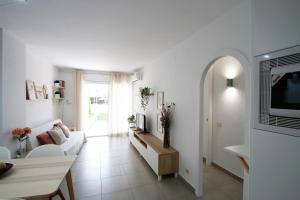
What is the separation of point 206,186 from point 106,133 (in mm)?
4424

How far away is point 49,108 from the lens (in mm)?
4332

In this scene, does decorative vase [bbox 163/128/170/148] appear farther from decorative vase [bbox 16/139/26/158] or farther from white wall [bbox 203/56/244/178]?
decorative vase [bbox 16/139/26/158]

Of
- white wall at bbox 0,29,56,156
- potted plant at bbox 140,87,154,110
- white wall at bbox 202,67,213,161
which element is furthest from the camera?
potted plant at bbox 140,87,154,110

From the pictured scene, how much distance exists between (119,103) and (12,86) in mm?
3606

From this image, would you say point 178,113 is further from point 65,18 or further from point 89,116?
point 89,116

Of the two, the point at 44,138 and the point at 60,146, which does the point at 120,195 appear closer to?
the point at 60,146

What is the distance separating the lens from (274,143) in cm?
83

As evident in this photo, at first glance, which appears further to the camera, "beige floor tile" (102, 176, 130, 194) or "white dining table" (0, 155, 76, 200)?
"beige floor tile" (102, 176, 130, 194)

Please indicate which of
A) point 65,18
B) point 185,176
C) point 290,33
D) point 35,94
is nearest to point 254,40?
point 290,33

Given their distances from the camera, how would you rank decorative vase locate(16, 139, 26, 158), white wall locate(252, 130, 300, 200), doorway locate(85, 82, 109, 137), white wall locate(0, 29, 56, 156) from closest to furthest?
1. white wall locate(252, 130, 300, 200)
2. white wall locate(0, 29, 56, 156)
3. decorative vase locate(16, 139, 26, 158)
4. doorway locate(85, 82, 109, 137)

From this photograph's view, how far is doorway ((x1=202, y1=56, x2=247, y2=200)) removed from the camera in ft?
8.52

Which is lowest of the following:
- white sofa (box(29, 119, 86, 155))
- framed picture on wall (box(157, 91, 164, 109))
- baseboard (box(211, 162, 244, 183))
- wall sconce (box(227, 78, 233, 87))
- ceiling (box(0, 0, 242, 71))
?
baseboard (box(211, 162, 244, 183))

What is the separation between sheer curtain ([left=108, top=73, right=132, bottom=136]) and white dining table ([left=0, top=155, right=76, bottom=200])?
4036mm

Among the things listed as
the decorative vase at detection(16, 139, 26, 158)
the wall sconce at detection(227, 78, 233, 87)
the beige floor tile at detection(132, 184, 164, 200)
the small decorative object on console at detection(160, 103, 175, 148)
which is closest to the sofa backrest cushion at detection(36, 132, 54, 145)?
the decorative vase at detection(16, 139, 26, 158)
